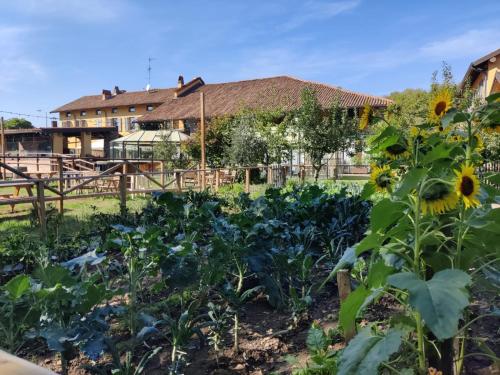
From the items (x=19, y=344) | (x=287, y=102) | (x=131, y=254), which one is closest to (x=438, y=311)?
(x=131, y=254)

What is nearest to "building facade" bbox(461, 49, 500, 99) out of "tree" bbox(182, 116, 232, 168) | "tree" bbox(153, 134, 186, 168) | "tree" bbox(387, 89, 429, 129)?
"tree" bbox(387, 89, 429, 129)

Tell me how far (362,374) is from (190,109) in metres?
38.5

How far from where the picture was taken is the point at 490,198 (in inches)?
78.0

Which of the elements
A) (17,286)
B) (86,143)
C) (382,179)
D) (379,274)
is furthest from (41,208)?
(86,143)

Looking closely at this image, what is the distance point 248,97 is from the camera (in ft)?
120

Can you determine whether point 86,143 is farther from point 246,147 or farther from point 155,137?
point 246,147

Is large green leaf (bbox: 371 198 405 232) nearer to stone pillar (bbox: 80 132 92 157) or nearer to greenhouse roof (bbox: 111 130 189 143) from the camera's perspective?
greenhouse roof (bbox: 111 130 189 143)

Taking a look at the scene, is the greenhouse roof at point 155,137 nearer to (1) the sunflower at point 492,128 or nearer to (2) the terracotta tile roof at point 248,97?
(2) the terracotta tile roof at point 248,97

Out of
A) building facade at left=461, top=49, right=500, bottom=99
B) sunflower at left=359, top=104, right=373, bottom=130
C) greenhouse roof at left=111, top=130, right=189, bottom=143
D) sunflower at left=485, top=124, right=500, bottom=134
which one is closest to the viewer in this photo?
sunflower at left=485, top=124, right=500, bottom=134

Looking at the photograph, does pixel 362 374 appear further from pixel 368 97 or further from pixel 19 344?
pixel 368 97

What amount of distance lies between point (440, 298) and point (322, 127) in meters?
19.5

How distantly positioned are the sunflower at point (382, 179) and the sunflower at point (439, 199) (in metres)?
0.43

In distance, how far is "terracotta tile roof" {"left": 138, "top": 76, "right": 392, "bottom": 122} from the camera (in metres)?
32.0

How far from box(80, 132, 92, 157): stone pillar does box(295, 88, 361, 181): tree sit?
85.8 feet
